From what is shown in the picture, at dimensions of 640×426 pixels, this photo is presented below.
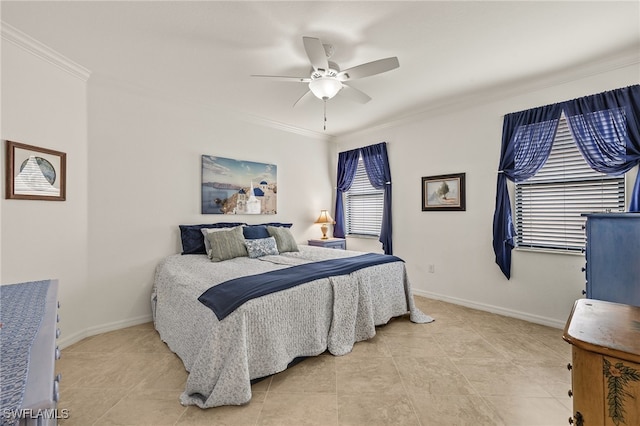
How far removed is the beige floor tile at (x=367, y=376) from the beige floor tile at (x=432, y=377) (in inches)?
2.8

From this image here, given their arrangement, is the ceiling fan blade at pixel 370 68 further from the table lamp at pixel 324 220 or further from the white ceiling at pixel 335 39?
the table lamp at pixel 324 220

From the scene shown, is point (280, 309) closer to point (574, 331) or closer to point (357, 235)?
point (574, 331)

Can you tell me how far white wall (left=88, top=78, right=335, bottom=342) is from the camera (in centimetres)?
296

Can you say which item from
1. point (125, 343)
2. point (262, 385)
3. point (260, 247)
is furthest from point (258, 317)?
point (125, 343)

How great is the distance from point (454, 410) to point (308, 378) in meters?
0.98

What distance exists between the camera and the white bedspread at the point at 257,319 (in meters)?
1.84

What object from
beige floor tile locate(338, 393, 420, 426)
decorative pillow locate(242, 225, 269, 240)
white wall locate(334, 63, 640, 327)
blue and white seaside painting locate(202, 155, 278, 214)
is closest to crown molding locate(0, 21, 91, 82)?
blue and white seaside painting locate(202, 155, 278, 214)

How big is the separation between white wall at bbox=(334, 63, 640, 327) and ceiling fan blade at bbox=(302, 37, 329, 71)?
7.57ft

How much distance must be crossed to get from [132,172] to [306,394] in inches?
113

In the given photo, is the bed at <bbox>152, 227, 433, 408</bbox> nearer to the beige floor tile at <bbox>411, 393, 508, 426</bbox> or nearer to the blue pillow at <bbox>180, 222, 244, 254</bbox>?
the blue pillow at <bbox>180, 222, 244, 254</bbox>

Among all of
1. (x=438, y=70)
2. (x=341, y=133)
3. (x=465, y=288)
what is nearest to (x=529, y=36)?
(x=438, y=70)

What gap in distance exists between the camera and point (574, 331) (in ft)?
2.93

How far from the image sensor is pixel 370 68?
2299 millimetres

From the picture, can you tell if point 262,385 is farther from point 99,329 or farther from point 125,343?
point 99,329
